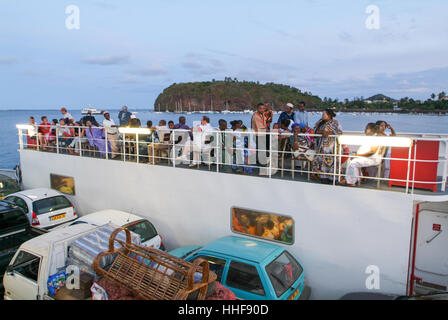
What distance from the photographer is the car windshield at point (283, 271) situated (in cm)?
540

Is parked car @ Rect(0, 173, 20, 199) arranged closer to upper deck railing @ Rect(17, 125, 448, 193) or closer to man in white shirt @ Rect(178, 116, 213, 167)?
Answer: upper deck railing @ Rect(17, 125, 448, 193)

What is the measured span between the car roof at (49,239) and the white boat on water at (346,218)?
2.62 meters

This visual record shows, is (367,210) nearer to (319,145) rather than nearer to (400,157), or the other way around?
Result: (400,157)

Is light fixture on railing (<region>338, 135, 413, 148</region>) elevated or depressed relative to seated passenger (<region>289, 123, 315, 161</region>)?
elevated

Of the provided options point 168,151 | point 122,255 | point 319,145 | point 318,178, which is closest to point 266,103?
point 319,145

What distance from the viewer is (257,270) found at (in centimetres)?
534

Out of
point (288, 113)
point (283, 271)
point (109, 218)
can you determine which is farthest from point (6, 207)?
point (288, 113)

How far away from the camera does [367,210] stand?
19.0 feet

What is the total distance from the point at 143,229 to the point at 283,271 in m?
3.80

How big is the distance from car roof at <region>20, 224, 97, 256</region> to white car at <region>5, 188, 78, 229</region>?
365cm

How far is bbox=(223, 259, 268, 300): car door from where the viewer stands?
529 centimetres

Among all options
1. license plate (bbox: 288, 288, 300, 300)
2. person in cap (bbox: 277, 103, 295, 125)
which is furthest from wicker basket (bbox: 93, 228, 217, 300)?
person in cap (bbox: 277, 103, 295, 125)

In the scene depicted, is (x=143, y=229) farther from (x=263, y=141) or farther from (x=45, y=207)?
(x=45, y=207)

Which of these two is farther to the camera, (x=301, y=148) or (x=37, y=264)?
(x=301, y=148)
